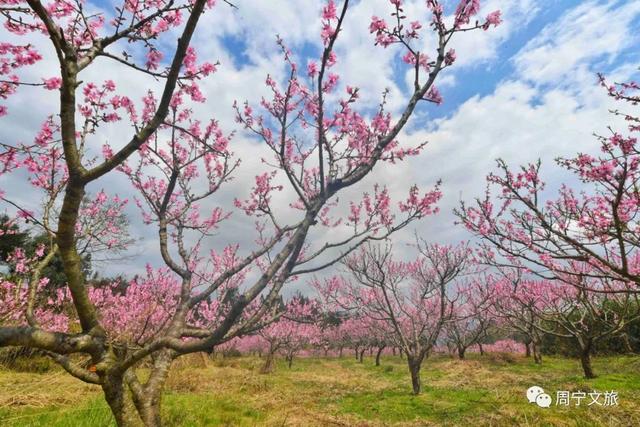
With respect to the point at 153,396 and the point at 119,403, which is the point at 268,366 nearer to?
the point at 153,396

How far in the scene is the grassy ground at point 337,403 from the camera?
6.36 metres

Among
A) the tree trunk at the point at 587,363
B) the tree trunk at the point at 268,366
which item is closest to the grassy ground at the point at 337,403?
the tree trunk at the point at 587,363

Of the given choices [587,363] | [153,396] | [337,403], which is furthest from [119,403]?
[587,363]

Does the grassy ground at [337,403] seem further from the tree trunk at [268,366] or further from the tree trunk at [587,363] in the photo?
the tree trunk at [268,366]

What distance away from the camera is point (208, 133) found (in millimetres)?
6914

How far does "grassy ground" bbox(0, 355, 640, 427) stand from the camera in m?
6.36

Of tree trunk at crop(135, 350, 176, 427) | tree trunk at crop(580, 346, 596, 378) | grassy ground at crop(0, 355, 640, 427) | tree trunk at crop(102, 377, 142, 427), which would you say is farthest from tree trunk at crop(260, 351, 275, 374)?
tree trunk at crop(102, 377, 142, 427)

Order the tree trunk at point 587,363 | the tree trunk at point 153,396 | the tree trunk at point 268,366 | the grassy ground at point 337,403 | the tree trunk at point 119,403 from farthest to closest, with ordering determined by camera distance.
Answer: the tree trunk at point 268,366
the tree trunk at point 587,363
the grassy ground at point 337,403
the tree trunk at point 153,396
the tree trunk at point 119,403

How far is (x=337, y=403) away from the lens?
10641mm

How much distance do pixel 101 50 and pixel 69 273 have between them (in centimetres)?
156

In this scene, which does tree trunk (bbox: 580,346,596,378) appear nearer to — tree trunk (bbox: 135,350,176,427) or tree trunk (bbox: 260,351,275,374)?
tree trunk (bbox: 135,350,176,427)

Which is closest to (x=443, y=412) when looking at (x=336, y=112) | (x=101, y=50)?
(x=336, y=112)

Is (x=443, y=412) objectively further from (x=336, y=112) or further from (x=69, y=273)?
(x=69, y=273)

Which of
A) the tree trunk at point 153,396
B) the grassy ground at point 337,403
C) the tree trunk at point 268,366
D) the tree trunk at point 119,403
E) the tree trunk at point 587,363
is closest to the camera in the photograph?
the tree trunk at point 119,403
